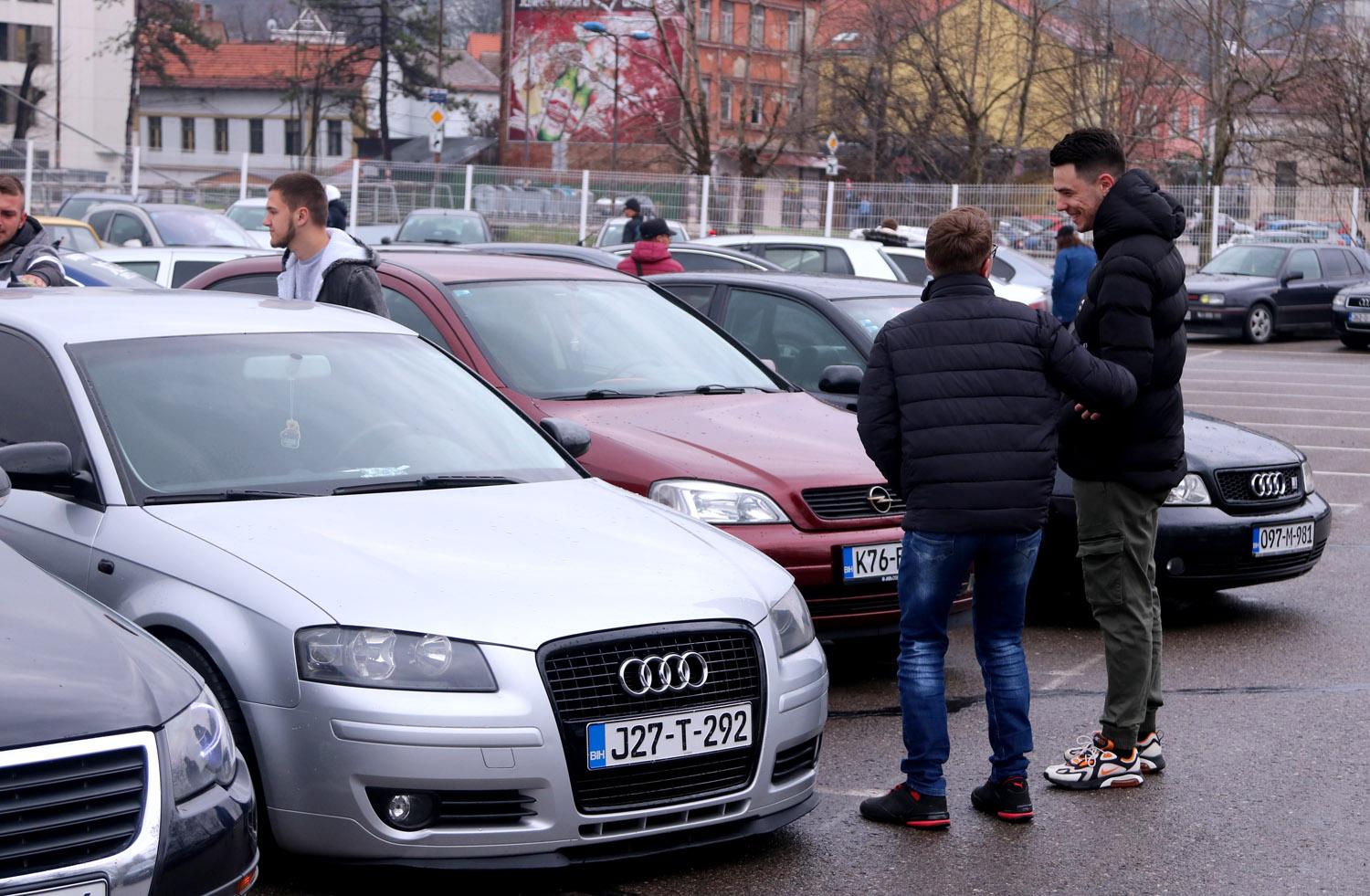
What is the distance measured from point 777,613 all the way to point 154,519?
1671 mm

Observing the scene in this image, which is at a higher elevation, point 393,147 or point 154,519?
point 393,147

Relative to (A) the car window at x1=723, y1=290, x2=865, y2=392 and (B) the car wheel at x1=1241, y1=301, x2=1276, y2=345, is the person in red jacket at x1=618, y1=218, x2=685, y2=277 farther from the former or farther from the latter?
(B) the car wheel at x1=1241, y1=301, x2=1276, y2=345

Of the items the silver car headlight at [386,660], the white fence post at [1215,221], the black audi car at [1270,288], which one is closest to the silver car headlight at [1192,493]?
the silver car headlight at [386,660]

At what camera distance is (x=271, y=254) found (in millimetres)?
8617

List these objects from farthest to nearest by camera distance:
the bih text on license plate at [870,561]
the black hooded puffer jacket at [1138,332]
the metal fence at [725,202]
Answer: the metal fence at [725,202] < the bih text on license plate at [870,561] < the black hooded puffer jacket at [1138,332]

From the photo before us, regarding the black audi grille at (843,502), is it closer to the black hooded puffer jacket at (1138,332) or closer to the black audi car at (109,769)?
the black hooded puffer jacket at (1138,332)

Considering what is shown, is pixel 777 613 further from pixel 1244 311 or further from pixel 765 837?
pixel 1244 311

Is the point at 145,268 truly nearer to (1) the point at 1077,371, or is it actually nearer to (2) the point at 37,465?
(2) the point at 37,465

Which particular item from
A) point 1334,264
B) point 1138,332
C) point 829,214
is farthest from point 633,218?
point 1138,332

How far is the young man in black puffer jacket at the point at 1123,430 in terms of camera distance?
5145 mm

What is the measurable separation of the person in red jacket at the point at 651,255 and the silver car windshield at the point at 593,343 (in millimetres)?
4074

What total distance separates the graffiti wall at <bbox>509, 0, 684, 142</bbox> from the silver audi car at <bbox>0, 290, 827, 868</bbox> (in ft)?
155

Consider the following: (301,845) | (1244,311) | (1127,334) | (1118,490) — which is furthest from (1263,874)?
(1244,311)

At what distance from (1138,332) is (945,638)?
1.10 meters
